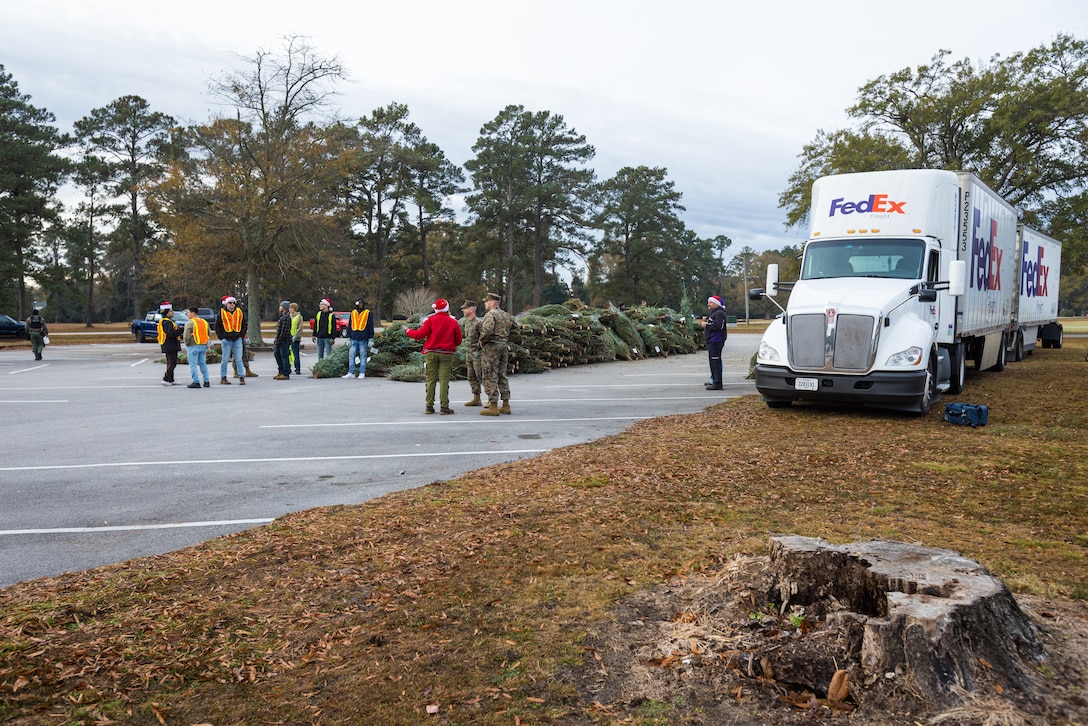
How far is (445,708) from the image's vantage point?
302 centimetres

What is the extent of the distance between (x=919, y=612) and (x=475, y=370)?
1072cm

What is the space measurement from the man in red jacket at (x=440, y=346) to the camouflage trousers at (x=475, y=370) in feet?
1.69

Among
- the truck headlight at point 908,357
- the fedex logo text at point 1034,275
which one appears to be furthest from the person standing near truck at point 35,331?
the fedex logo text at point 1034,275

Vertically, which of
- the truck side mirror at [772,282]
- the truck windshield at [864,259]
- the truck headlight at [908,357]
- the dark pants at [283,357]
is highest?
the truck windshield at [864,259]

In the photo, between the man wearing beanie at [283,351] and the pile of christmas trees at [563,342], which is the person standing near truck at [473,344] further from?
the man wearing beanie at [283,351]

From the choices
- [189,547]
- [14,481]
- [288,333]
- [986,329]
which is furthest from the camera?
[288,333]

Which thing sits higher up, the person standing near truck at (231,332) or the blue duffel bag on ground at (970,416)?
the person standing near truck at (231,332)

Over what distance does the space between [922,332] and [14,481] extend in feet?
37.2

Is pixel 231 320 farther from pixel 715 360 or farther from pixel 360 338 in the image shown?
pixel 715 360

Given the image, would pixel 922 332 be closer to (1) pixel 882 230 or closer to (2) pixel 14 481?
(1) pixel 882 230

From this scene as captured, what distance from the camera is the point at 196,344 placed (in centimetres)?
1669

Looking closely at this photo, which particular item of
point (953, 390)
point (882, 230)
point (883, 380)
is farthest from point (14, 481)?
point (953, 390)

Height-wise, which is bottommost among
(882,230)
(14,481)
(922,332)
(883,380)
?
(14,481)

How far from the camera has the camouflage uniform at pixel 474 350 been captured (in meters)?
12.7
